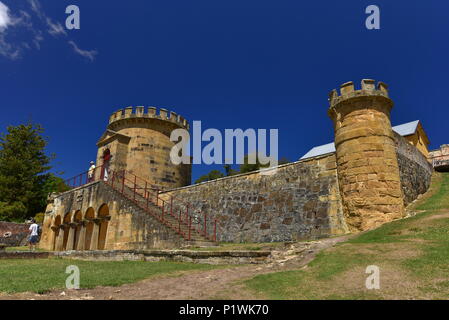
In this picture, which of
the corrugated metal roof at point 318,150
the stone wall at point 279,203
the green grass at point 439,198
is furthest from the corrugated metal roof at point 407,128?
the stone wall at point 279,203


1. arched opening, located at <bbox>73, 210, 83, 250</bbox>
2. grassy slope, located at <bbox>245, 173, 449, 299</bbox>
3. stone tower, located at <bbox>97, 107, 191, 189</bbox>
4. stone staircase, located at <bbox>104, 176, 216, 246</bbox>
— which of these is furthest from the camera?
stone tower, located at <bbox>97, 107, 191, 189</bbox>

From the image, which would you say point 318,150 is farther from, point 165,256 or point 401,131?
point 165,256

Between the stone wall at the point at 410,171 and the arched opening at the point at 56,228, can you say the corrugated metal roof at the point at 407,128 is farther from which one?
the arched opening at the point at 56,228

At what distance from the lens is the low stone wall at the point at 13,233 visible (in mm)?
26562

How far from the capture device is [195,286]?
6.37m

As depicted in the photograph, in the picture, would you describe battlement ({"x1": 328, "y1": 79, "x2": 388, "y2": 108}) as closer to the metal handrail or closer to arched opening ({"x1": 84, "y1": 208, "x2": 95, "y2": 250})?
the metal handrail

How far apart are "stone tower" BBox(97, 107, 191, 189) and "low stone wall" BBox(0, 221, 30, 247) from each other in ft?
31.4

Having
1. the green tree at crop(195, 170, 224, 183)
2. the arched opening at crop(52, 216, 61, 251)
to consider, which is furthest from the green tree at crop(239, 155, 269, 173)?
the arched opening at crop(52, 216, 61, 251)

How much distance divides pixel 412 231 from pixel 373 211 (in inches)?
104

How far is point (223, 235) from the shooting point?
16.6 meters

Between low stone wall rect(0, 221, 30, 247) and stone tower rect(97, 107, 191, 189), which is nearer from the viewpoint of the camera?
stone tower rect(97, 107, 191, 189)

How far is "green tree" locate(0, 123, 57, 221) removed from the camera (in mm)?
30270

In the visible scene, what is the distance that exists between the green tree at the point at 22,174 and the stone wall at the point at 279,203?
21276 millimetres
